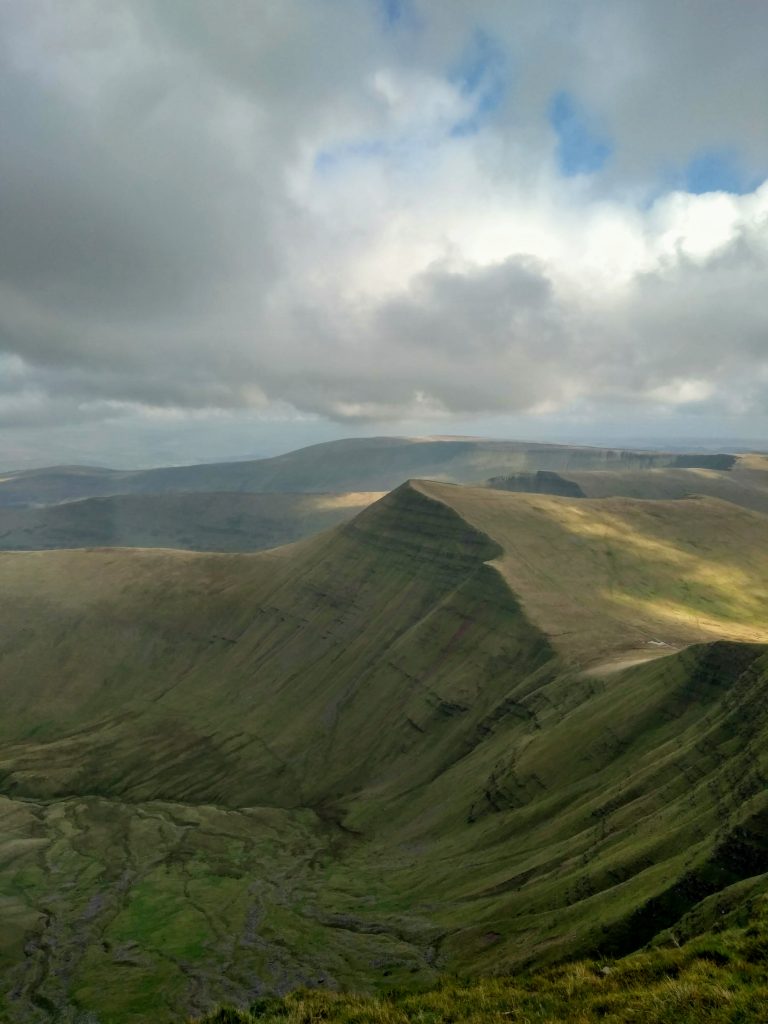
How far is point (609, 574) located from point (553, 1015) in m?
174

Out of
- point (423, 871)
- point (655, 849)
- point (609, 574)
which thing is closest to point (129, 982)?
point (423, 871)

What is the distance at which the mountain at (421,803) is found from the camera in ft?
219

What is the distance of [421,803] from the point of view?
12681cm

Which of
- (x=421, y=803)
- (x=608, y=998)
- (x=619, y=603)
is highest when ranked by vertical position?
(x=608, y=998)

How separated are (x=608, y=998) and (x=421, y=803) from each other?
106m

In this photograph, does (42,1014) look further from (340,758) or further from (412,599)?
(412,599)

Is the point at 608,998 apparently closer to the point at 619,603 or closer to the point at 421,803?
the point at 421,803

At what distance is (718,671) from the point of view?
→ 95188mm

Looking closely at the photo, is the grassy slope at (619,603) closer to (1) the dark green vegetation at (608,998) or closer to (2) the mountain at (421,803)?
(2) the mountain at (421,803)

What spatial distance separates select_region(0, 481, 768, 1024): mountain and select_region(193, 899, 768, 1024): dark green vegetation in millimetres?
Answer: 17657

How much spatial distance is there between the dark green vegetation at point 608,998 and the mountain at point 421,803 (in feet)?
57.9

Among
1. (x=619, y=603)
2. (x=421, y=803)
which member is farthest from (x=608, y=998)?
(x=619, y=603)

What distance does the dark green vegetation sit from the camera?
24.8 m

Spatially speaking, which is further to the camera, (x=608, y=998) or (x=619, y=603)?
(x=619, y=603)
